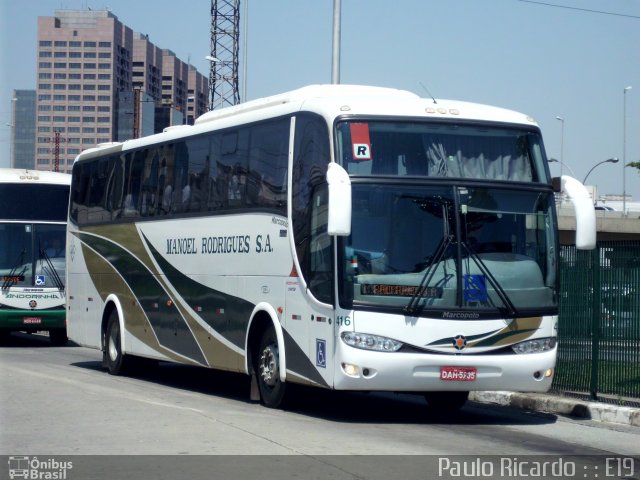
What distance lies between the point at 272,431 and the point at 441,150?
3.71 m

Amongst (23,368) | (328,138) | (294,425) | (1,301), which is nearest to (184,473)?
(294,425)

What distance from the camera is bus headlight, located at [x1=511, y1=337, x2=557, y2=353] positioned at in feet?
40.0

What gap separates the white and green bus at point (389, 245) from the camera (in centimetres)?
1166

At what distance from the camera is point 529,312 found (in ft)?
40.0

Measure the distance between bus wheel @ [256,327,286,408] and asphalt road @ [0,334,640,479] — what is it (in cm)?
18

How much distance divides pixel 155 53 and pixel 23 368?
442 feet

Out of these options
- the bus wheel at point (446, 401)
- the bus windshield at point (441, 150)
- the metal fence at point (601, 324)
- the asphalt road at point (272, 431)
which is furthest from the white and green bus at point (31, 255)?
the bus windshield at point (441, 150)

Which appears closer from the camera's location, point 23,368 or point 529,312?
point 529,312

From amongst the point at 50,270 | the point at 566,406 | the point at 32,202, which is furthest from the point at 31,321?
the point at 566,406

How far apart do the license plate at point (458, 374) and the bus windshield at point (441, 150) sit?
6.98 ft

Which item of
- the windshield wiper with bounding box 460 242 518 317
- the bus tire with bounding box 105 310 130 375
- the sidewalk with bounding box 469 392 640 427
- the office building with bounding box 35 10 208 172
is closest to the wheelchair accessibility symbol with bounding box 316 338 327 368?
the windshield wiper with bounding box 460 242 518 317

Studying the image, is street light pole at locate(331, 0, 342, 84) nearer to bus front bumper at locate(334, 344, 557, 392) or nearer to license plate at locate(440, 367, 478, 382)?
bus front bumper at locate(334, 344, 557, 392)

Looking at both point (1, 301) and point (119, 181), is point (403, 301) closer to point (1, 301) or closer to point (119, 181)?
point (119, 181)

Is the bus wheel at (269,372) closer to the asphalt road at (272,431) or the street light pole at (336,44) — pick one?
the asphalt road at (272,431)
